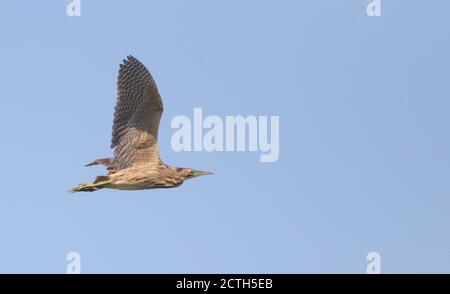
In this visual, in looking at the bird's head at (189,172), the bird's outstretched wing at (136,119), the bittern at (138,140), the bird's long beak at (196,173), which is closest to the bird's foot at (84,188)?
the bittern at (138,140)

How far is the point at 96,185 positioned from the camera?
1736cm

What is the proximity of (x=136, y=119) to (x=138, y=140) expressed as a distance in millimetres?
257

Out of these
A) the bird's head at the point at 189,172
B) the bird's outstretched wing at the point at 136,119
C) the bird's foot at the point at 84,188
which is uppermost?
the bird's outstretched wing at the point at 136,119

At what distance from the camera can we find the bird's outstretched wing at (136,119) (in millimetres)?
17578

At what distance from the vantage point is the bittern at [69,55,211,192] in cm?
1752

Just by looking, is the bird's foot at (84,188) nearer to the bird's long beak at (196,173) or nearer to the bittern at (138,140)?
the bittern at (138,140)

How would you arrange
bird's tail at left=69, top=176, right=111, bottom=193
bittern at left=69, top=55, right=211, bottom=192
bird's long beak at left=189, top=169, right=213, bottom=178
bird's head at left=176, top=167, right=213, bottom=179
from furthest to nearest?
1. bird's long beak at left=189, top=169, right=213, bottom=178
2. bird's head at left=176, top=167, right=213, bottom=179
3. bittern at left=69, top=55, right=211, bottom=192
4. bird's tail at left=69, top=176, right=111, bottom=193

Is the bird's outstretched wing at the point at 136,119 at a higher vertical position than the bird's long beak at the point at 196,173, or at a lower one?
higher

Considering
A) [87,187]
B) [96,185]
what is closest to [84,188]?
[87,187]

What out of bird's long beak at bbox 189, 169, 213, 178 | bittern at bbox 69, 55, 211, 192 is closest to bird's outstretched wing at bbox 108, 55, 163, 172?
bittern at bbox 69, 55, 211, 192

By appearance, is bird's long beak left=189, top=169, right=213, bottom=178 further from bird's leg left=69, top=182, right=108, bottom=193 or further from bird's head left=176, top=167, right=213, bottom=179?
bird's leg left=69, top=182, right=108, bottom=193
